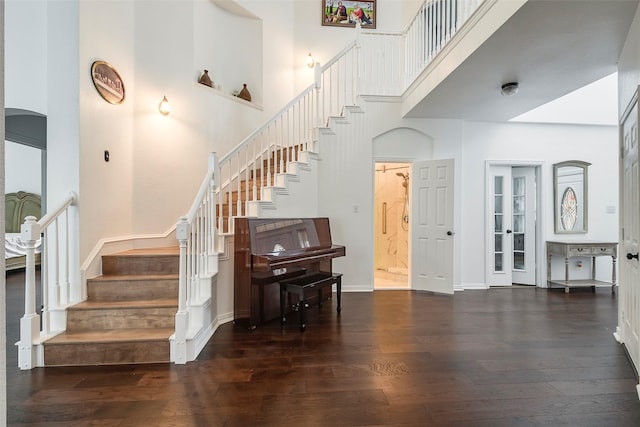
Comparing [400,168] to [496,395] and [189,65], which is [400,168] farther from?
[496,395]

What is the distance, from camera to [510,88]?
3.73 meters

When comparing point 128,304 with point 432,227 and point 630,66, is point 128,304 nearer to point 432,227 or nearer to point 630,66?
point 432,227

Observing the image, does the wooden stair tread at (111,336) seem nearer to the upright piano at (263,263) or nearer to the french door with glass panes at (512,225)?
the upright piano at (263,263)

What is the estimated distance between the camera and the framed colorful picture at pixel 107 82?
3.18 m

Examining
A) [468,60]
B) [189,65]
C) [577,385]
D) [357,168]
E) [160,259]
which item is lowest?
[577,385]

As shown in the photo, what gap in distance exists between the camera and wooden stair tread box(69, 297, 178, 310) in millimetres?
2816

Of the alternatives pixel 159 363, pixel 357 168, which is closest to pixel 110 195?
pixel 159 363

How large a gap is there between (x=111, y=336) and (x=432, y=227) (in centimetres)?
413

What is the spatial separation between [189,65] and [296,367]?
3896 millimetres

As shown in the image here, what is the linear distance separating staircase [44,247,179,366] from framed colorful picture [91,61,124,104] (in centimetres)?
162

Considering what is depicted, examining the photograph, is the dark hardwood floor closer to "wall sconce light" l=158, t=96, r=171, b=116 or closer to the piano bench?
the piano bench

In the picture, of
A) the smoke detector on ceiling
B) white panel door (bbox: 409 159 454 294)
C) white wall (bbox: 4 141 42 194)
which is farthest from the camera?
white wall (bbox: 4 141 42 194)

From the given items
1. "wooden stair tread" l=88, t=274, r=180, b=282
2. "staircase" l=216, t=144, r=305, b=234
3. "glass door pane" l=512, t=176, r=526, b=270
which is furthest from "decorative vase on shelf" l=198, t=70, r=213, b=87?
"glass door pane" l=512, t=176, r=526, b=270

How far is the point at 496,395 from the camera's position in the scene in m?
2.16
